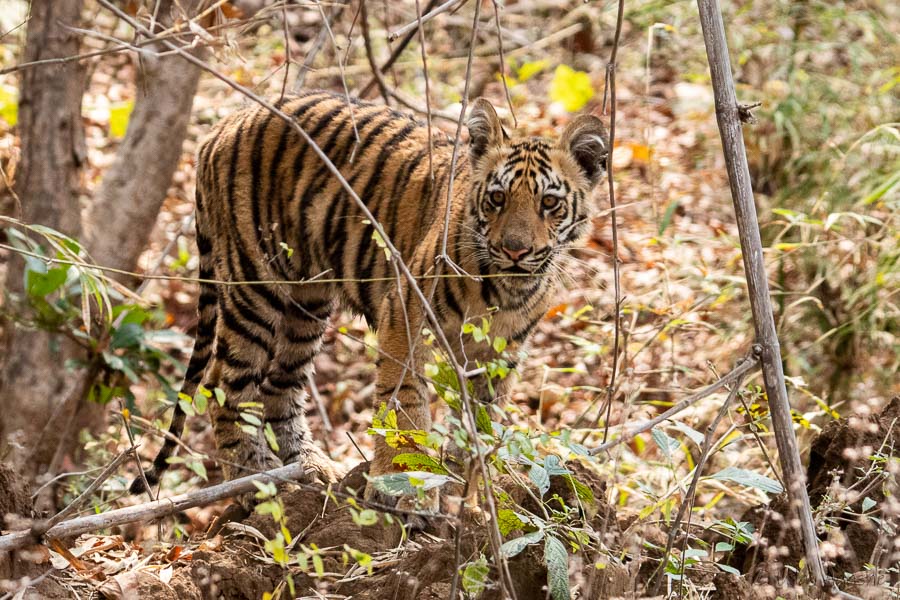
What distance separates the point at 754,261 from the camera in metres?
3.13

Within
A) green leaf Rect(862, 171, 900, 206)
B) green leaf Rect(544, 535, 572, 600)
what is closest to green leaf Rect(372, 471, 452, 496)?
green leaf Rect(544, 535, 572, 600)

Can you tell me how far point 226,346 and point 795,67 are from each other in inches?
190

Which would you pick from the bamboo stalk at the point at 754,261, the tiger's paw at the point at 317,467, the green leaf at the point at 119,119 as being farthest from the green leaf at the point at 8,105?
the bamboo stalk at the point at 754,261

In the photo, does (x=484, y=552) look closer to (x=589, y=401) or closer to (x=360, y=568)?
(x=360, y=568)

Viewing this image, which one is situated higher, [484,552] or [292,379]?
[484,552]

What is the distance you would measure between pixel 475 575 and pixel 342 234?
7.91ft

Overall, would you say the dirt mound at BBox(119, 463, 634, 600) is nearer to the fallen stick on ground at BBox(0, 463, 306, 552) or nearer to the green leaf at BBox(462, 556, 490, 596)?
the green leaf at BBox(462, 556, 490, 596)

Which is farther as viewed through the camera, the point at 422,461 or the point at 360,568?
the point at 360,568

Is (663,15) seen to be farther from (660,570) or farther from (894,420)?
(660,570)

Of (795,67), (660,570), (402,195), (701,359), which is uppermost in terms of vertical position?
(795,67)

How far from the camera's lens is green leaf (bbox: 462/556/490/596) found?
282 cm

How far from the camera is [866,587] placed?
3047 mm

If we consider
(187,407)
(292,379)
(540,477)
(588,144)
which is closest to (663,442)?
(540,477)

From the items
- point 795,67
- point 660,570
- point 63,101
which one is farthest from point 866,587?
point 795,67
